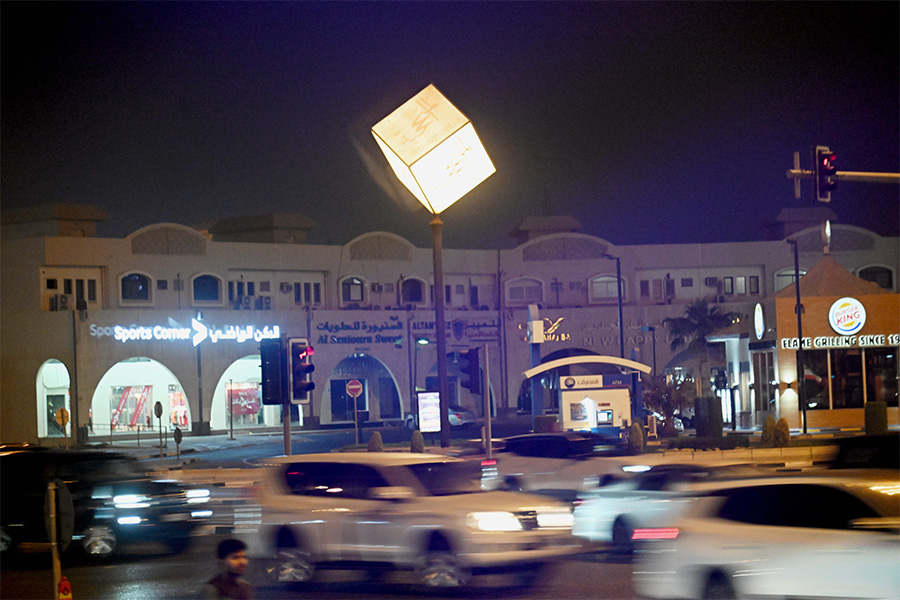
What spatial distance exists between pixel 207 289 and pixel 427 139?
1248 inches

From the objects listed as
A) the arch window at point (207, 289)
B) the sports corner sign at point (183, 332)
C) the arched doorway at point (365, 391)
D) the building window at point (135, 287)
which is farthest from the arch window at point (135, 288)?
the arched doorway at point (365, 391)

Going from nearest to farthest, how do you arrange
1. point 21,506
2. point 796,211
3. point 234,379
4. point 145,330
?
point 21,506 < point 145,330 < point 234,379 < point 796,211

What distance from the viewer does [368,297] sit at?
55094 millimetres

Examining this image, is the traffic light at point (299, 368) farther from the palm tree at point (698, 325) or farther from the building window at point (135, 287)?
the palm tree at point (698, 325)

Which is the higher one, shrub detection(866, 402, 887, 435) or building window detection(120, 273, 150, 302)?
building window detection(120, 273, 150, 302)

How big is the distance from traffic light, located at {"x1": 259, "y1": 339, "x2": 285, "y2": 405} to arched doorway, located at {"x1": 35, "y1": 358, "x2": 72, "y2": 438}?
1323 inches

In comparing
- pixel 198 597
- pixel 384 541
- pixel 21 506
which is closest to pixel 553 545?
pixel 384 541

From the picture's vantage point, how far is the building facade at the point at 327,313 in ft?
147

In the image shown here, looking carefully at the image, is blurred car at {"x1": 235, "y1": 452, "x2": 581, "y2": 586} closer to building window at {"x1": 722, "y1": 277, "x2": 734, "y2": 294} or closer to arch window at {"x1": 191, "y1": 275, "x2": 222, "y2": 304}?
arch window at {"x1": 191, "y1": 275, "x2": 222, "y2": 304}

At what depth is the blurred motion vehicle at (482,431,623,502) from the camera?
17438 millimetres

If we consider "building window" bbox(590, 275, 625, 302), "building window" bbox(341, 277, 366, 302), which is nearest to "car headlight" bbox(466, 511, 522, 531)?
"building window" bbox(341, 277, 366, 302)

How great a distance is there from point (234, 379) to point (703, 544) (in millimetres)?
43812

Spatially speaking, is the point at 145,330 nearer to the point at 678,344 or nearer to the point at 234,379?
the point at 234,379

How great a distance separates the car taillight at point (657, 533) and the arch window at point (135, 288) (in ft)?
135
